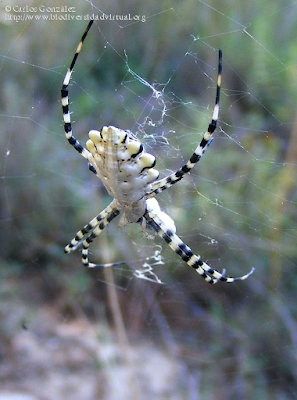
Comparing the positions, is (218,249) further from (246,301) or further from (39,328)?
(39,328)

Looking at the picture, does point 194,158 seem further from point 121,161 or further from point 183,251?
point 183,251

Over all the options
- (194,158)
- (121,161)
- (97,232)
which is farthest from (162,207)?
(121,161)

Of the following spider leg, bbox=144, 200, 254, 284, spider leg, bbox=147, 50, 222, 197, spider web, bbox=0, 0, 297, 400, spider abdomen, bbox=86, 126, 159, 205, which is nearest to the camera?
spider abdomen, bbox=86, 126, 159, 205

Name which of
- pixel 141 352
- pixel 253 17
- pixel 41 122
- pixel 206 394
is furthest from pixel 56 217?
pixel 253 17

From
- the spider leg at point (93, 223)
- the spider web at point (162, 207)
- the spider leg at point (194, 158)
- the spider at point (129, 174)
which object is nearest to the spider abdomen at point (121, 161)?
the spider at point (129, 174)

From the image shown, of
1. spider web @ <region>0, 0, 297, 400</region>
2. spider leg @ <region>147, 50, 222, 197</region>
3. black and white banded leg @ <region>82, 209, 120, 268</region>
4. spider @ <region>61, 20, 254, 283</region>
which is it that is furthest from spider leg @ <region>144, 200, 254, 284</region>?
spider web @ <region>0, 0, 297, 400</region>

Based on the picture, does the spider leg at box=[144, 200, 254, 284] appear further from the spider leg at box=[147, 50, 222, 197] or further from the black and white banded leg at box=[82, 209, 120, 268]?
the spider leg at box=[147, 50, 222, 197]
